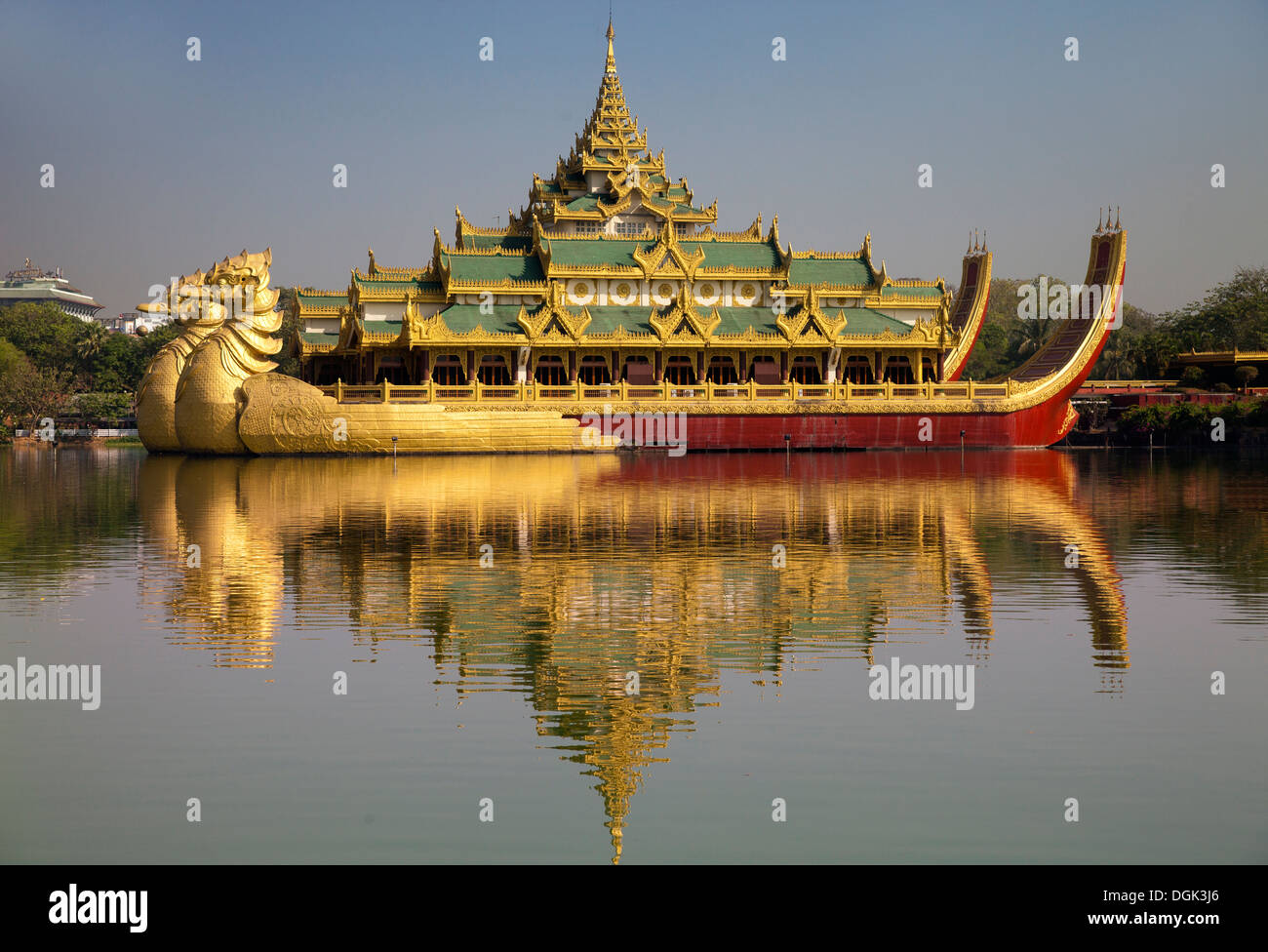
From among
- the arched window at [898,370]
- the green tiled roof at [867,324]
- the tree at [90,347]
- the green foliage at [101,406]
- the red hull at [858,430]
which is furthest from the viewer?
the tree at [90,347]

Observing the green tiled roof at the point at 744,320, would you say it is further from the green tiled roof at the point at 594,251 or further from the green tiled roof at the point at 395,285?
the green tiled roof at the point at 395,285

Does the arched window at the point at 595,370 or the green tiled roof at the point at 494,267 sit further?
the green tiled roof at the point at 494,267

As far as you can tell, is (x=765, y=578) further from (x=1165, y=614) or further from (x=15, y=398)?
(x=15, y=398)

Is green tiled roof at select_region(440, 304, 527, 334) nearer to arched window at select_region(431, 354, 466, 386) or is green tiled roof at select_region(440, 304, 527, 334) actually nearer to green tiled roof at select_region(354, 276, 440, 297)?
arched window at select_region(431, 354, 466, 386)

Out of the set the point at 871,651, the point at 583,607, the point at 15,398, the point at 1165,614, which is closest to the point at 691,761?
the point at 871,651

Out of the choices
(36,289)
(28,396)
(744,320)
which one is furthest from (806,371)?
(36,289)

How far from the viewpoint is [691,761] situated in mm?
10031

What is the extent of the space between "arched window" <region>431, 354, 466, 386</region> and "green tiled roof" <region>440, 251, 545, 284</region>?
Result: 3966 mm

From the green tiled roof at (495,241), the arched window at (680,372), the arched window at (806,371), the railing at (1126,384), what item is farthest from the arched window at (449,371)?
the railing at (1126,384)

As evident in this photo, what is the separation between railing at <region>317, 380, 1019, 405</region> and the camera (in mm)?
52688

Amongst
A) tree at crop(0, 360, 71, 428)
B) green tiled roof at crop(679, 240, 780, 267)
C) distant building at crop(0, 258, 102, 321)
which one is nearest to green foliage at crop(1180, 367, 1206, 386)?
green tiled roof at crop(679, 240, 780, 267)

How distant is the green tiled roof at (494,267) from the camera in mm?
58969

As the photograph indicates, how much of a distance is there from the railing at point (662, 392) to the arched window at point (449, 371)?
2376 mm

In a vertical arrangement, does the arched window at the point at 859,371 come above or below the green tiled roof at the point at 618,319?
below
